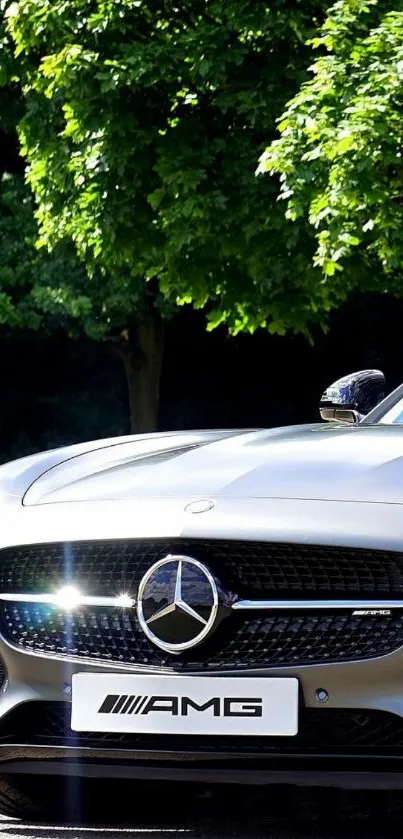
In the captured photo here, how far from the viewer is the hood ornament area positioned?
366cm

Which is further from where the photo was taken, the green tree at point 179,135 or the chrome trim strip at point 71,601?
the green tree at point 179,135

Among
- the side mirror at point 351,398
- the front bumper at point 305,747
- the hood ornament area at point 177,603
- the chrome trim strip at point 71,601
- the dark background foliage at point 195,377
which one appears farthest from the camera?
the dark background foliage at point 195,377

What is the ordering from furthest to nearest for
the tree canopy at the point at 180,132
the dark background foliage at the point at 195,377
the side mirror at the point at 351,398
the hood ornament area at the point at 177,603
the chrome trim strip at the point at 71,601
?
the dark background foliage at the point at 195,377 → the tree canopy at the point at 180,132 → the side mirror at the point at 351,398 → the chrome trim strip at the point at 71,601 → the hood ornament area at the point at 177,603

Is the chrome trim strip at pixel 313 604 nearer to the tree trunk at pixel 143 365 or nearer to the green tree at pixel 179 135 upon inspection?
the green tree at pixel 179 135

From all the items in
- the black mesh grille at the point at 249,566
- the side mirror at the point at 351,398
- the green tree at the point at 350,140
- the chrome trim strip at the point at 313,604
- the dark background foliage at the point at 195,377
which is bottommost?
the dark background foliage at the point at 195,377

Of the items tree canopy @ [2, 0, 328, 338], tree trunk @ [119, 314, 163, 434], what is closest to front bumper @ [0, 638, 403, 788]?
tree canopy @ [2, 0, 328, 338]

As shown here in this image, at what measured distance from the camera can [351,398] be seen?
5.48 meters

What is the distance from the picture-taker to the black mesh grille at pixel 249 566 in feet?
11.9

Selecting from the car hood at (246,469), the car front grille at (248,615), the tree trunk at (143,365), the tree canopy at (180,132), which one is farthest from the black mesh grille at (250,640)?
the tree trunk at (143,365)

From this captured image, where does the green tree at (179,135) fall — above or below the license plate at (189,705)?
above

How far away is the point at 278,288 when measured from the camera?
1708 centimetres

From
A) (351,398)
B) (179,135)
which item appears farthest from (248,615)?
(179,135)

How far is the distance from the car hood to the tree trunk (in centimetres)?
2282

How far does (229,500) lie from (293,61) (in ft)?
43.3
